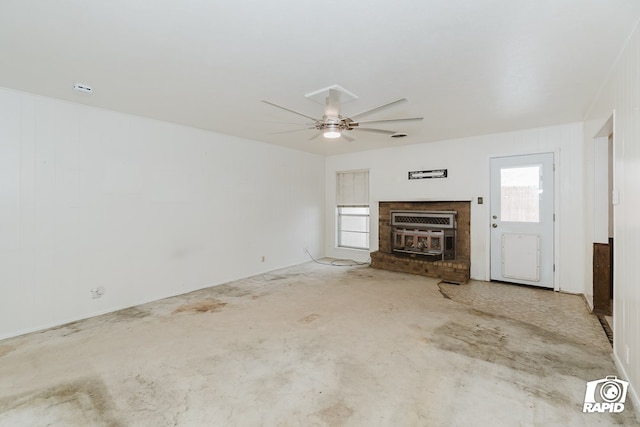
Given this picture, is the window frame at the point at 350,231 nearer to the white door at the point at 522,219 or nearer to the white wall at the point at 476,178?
the white wall at the point at 476,178

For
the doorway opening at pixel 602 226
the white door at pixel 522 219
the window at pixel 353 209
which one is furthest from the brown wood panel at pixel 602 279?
the window at pixel 353 209

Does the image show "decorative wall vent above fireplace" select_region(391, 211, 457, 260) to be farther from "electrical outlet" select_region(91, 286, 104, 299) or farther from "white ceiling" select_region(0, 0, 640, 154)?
"electrical outlet" select_region(91, 286, 104, 299)

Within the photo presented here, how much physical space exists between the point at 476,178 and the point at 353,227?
2850mm

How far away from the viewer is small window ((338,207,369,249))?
6978mm

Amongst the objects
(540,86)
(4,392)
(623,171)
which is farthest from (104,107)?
(623,171)

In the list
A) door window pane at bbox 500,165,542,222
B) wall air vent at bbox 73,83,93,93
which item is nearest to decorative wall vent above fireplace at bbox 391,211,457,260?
door window pane at bbox 500,165,542,222

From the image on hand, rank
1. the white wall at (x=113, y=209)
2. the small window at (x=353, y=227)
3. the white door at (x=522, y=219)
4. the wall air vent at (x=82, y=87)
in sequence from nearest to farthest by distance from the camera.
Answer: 1. the wall air vent at (x=82, y=87)
2. the white wall at (x=113, y=209)
3. the white door at (x=522, y=219)
4. the small window at (x=353, y=227)

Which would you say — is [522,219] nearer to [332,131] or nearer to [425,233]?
[425,233]

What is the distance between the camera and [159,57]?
8.18ft

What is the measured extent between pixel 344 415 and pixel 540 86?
353cm

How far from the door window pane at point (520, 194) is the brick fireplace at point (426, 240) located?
0.59m

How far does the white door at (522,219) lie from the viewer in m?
4.71

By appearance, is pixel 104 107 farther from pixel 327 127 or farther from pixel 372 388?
pixel 372 388

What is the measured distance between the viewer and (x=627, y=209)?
2211mm
